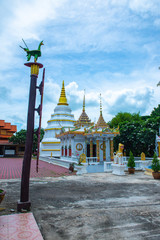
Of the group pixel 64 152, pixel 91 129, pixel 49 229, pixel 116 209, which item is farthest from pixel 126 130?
pixel 49 229

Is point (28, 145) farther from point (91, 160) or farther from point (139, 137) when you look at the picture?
point (139, 137)

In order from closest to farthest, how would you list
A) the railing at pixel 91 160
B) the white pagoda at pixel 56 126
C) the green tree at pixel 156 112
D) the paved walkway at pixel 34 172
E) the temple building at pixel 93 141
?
the paved walkway at pixel 34 172, the railing at pixel 91 160, the temple building at pixel 93 141, the white pagoda at pixel 56 126, the green tree at pixel 156 112

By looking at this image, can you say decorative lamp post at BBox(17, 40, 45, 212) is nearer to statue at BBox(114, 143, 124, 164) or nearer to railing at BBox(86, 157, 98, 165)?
statue at BBox(114, 143, 124, 164)

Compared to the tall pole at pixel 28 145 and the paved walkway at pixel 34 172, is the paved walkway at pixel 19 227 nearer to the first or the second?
the tall pole at pixel 28 145

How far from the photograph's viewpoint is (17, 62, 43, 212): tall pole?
19.4 feet

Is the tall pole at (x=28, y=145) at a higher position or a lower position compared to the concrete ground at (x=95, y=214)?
higher

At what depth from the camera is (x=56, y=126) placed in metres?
36.1

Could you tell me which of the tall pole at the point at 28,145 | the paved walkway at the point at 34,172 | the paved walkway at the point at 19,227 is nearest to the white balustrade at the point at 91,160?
the paved walkway at the point at 34,172

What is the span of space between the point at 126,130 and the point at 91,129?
7117mm

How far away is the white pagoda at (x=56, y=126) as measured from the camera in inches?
1383

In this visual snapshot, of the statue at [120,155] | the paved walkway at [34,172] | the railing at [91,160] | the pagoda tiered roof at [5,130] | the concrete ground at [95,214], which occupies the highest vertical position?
the pagoda tiered roof at [5,130]

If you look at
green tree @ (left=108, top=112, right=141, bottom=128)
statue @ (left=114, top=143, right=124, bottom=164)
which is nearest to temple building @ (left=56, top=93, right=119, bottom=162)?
statue @ (left=114, top=143, right=124, bottom=164)

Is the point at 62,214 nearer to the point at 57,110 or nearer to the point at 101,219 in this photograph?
the point at 101,219

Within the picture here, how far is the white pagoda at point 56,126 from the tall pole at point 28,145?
89.2 ft
